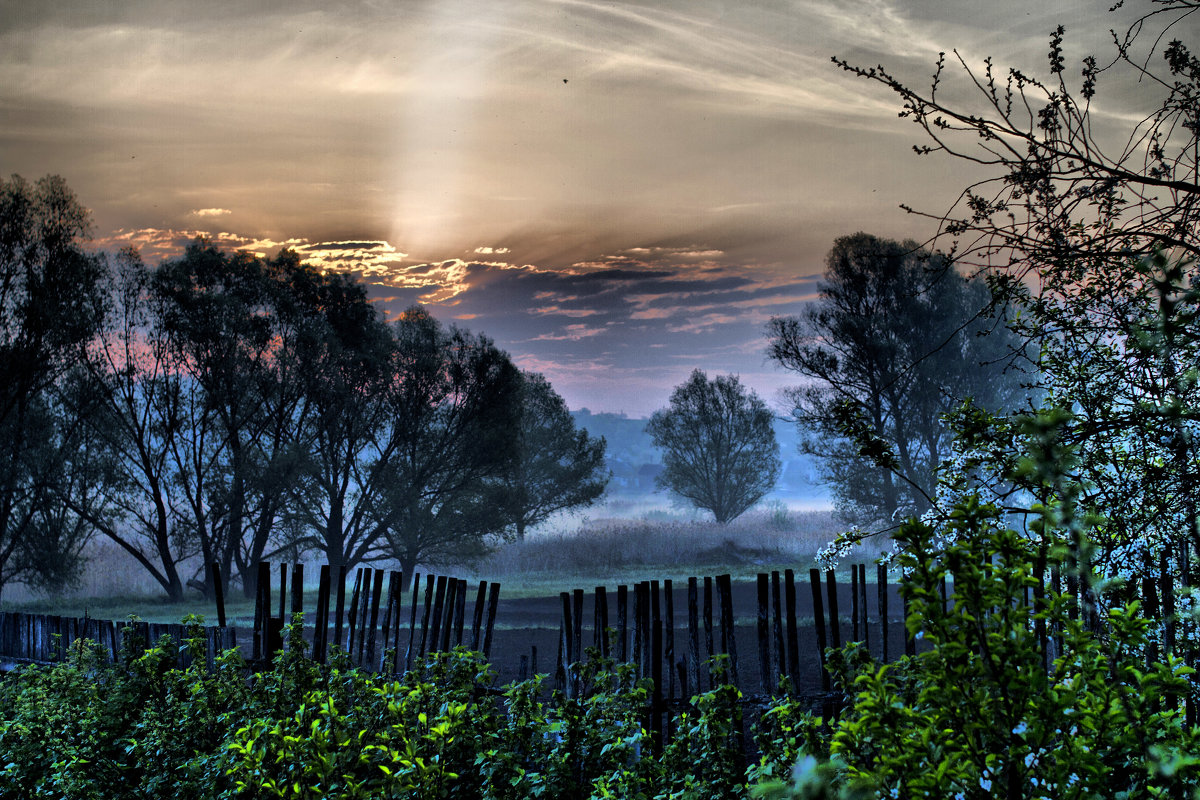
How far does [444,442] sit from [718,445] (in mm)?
19274

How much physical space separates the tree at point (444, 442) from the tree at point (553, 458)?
9.61 metres

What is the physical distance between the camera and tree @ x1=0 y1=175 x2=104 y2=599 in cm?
1997

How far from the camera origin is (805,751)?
347 centimetres

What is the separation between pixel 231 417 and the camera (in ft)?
74.4

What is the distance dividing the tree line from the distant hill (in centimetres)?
10148

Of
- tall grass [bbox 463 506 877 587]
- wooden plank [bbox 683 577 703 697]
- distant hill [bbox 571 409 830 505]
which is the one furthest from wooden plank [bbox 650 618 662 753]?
distant hill [bbox 571 409 830 505]

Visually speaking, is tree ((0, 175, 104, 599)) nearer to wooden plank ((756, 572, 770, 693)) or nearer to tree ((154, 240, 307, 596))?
tree ((154, 240, 307, 596))

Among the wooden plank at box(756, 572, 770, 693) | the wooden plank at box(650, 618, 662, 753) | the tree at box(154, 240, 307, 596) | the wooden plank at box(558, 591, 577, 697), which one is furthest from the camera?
the tree at box(154, 240, 307, 596)

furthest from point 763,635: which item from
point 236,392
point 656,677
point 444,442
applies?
point 236,392

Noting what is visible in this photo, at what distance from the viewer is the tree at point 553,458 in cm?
3541

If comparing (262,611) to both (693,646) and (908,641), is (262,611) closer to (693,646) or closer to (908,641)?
(693,646)

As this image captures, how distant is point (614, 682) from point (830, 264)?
2333 cm

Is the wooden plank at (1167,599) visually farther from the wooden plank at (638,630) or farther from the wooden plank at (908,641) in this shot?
the wooden plank at (638,630)

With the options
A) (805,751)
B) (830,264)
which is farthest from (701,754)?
(830,264)
